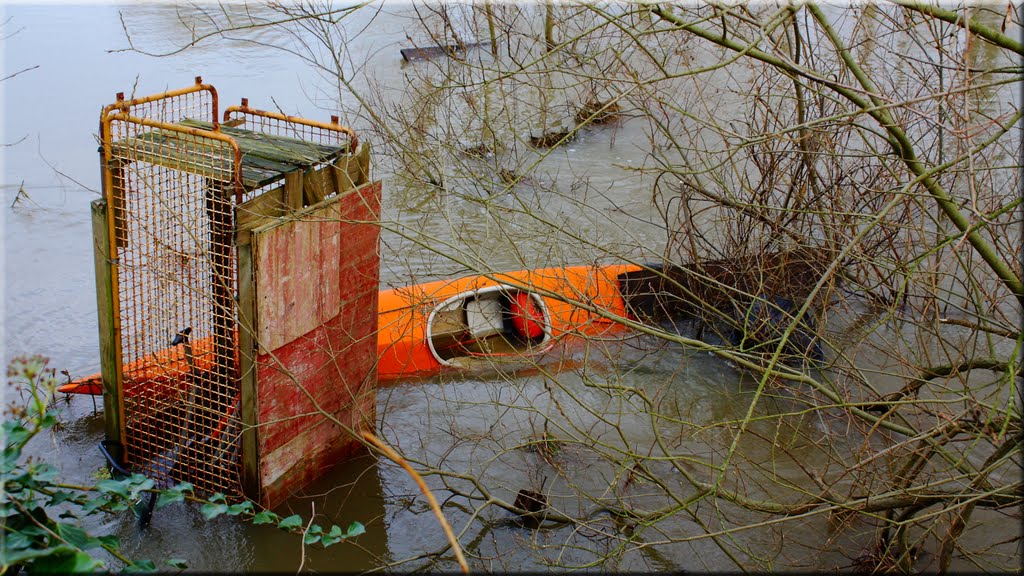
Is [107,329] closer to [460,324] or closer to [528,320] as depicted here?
[460,324]

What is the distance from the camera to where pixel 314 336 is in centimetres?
509

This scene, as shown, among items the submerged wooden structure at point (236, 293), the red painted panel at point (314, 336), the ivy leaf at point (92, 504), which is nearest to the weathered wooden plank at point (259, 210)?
the submerged wooden structure at point (236, 293)

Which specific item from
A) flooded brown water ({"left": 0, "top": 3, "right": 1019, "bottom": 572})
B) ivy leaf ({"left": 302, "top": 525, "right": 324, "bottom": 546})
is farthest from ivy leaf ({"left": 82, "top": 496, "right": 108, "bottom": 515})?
flooded brown water ({"left": 0, "top": 3, "right": 1019, "bottom": 572})

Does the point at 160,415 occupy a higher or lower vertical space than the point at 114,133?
lower

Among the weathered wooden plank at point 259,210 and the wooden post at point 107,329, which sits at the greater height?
the weathered wooden plank at point 259,210

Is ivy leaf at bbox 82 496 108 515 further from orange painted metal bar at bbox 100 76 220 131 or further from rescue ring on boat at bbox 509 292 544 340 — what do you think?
rescue ring on boat at bbox 509 292 544 340

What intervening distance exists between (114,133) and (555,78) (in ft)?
34.3

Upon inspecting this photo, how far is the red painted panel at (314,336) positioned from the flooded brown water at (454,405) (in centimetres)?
23

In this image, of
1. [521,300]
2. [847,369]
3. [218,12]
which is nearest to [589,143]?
[521,300]

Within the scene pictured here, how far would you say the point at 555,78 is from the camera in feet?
47.9

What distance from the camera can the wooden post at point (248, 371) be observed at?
4484mm

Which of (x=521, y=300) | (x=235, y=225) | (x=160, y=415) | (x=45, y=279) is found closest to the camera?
(x=235, y=225)

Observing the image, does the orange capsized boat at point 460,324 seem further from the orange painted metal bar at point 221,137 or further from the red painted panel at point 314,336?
the orange painted metal bar at point 221,137

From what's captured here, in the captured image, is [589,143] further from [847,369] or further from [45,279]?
[847,369]
